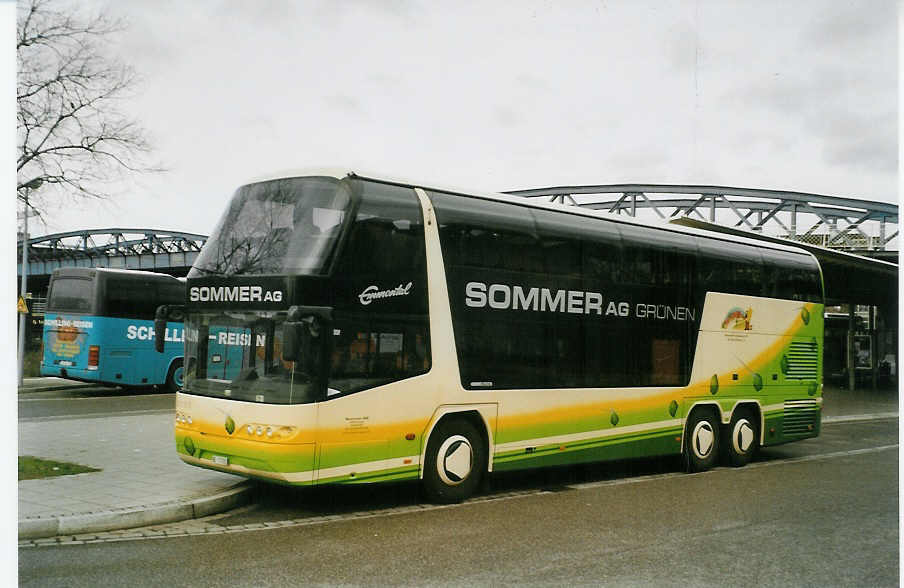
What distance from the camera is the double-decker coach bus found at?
8.16m

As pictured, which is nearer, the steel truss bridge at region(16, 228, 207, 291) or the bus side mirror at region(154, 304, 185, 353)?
the bus side mirror at region(154, 304, 185, 353)

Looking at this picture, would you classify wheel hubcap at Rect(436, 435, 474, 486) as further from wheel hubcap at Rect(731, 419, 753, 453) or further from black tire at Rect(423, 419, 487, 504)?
wheel hubcap at Rect(731, 419, 753, 453)

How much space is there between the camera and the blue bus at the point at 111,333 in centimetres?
1888

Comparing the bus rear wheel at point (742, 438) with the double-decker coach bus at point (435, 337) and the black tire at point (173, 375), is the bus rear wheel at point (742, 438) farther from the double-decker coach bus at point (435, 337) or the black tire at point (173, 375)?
the black tire at point (173, 375)

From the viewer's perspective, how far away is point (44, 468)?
9.49 metres

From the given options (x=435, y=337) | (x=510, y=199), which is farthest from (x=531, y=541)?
(x=510, y=199)

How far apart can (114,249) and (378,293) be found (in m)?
4.39

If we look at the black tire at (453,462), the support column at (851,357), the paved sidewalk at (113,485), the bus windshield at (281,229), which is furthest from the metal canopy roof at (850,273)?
the paved sidewalk at (113,485)

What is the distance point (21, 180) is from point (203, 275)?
2.37 metres

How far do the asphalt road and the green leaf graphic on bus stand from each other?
2289mm

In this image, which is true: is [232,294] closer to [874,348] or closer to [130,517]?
[130,517]

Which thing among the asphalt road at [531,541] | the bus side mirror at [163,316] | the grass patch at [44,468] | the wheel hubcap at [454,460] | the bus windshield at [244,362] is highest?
the bus side mirror at [163,316]


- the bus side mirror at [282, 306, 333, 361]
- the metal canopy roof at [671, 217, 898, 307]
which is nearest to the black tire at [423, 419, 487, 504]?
the bus side mirror at [282, 306, 333, 361]

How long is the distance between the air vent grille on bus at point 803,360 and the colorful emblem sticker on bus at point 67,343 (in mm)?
15508
